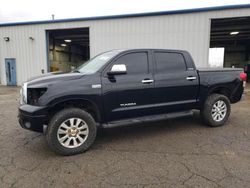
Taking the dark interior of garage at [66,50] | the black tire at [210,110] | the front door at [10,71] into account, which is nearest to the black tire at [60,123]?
the black tire at [210,110]

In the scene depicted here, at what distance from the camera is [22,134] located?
4586 millimetres

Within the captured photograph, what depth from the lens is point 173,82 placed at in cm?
440

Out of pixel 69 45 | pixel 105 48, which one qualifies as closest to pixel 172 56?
pixel 105 48

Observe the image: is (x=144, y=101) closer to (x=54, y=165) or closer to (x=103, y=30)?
(x=54, y=165)

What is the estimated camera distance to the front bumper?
11.0ft

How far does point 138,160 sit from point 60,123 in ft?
4.58

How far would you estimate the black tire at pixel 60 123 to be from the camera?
11.2 ft

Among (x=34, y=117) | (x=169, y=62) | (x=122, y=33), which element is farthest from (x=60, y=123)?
(x=122, y=33)

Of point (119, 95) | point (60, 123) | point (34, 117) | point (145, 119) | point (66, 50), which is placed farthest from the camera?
point (66, 50)

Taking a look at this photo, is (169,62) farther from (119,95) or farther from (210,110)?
(210,110)

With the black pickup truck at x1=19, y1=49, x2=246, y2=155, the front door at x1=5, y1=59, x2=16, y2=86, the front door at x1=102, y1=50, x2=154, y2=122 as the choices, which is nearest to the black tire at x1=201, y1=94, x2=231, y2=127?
the black pickup truck at x1=19, y1=49, x2=246, y2=155

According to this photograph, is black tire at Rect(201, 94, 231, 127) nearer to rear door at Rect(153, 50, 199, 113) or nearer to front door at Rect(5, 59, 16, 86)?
rear door at Rect(153, 50, 199, 113)

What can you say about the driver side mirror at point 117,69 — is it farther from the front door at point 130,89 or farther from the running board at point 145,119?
the running board at point 145,119

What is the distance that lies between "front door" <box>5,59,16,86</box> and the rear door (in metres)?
13.9
